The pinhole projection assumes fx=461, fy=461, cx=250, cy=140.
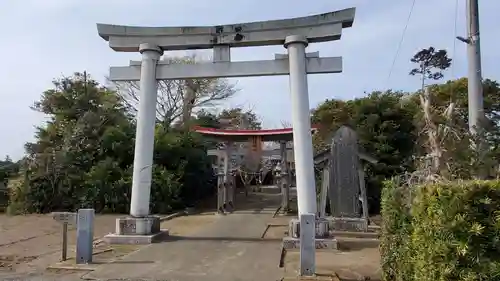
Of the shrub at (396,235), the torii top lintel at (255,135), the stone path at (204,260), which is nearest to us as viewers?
the shrub at (396,235)

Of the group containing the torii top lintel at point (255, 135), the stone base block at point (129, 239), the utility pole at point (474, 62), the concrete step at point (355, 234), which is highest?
the torii top lintel at point (255, 135)

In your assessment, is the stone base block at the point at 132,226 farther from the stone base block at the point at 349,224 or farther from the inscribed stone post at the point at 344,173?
the inscribed stone post at the point at 344,173

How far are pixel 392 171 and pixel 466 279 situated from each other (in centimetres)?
1599

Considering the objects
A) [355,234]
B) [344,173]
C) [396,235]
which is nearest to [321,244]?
[355,234]

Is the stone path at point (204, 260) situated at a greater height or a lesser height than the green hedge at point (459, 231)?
lesser

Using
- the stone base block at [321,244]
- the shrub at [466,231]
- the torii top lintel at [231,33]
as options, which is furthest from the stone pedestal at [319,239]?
the shrub at [466,231]

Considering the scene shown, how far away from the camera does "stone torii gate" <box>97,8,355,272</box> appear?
1099cm

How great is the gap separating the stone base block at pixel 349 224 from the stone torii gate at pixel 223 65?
344cm

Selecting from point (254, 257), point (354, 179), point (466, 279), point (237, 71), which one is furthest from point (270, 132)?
point (466, 279)

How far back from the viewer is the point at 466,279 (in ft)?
11.6

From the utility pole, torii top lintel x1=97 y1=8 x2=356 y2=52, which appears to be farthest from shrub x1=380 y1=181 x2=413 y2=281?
torii top lintel x1=97 y1=8 x2=356 y2=52

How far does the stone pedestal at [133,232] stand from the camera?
1101cm

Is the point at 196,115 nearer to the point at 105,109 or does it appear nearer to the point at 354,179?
the point at 105,109

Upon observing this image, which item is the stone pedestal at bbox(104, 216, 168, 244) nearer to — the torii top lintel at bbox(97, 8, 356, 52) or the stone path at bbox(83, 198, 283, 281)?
the stone path at bbox(83, 198, 283, 281)
